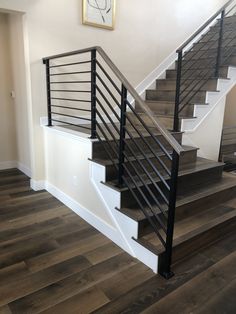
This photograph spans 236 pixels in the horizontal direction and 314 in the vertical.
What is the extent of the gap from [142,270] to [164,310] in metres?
0.38

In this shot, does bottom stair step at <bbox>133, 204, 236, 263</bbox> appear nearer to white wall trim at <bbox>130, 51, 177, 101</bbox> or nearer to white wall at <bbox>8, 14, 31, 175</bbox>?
white wall trim at <bbox>130, 51, 177, 101</bbox>

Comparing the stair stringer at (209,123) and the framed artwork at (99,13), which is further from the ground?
the framed artwork at (99,13)

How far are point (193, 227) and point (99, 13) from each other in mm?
2878

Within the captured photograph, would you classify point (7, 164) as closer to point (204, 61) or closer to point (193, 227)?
point (193, 227)

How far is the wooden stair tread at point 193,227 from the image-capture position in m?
2.03

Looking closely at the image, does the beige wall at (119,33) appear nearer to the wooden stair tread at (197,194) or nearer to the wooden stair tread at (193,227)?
the wooden stair tread at (197,194)

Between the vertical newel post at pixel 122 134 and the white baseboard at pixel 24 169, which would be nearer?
the vertical newel post at pixel 122 134

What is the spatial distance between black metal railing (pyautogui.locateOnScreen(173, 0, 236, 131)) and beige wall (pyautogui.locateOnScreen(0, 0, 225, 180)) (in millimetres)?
387

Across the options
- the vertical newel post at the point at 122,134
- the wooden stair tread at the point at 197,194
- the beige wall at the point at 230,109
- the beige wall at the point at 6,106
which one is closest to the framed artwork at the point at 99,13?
the beige wall at the point at 6,106

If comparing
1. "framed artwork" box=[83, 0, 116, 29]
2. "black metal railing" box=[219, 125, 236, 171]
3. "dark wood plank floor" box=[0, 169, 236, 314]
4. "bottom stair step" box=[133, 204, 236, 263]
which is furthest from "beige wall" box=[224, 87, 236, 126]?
"dark wood plank floor" box=[0, 169, 236, 314]

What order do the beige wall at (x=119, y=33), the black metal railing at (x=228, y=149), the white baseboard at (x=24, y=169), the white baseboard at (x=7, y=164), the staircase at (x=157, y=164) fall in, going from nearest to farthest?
the staircase at (x=157, y=164) → the beige wall at (x=119, y=33) → the white baseboard at (x=24, y=169) → the white baseboard at (x=7, y=164) → the black metal railing at (x=228, y=149)

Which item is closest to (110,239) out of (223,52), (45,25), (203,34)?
(45,25)

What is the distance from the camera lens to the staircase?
1.94 meters

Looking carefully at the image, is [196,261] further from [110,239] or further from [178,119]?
[178,119]
